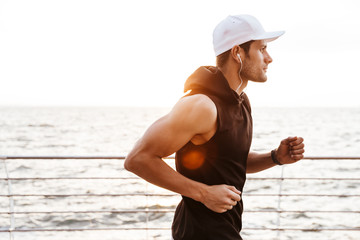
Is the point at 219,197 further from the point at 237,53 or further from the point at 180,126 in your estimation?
the point at 237,53

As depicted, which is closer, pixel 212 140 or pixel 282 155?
pixel 212 140

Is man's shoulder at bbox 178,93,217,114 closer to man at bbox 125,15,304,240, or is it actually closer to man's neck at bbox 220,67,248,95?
man at bbox 125,15,304,240

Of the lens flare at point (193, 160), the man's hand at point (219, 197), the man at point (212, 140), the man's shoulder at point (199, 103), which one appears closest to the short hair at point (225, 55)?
the man at point (212, 140)

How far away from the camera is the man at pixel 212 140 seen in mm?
1196

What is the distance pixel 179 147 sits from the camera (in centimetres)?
122

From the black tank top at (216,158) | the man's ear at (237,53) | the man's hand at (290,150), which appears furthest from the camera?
the man's hand at (290,150)

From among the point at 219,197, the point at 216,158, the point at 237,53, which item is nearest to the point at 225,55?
the point at 237,53

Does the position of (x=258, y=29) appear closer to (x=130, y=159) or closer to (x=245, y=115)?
(x=245, y=115)

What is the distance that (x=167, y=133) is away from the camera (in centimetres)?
118

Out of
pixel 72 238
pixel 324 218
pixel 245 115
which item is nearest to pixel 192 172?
pixel 245 115

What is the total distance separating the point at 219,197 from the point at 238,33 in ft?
2.29

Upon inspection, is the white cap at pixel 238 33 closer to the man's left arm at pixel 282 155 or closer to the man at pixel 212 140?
the man at pixel 212 140

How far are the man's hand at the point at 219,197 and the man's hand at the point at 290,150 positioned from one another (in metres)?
0.59

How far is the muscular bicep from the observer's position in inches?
46.2
